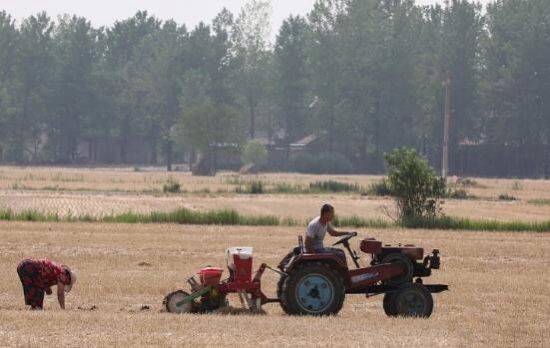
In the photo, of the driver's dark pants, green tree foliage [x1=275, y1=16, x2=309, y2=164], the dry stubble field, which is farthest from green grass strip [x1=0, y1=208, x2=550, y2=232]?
green tree foliage [x1=275, y1=16, x2=309, y2=164]

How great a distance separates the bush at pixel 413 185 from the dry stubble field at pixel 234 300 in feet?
15.9

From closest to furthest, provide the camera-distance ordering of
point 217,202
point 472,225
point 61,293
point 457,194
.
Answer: point 61,293
point 472,225
point 217,202
point 457,194

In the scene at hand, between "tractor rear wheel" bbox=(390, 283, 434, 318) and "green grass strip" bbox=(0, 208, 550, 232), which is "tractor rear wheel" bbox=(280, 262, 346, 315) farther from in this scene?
"green grass strip" bbox=(0, 208, 550, 232)

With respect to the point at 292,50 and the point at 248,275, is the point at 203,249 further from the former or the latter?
the point at 292,50

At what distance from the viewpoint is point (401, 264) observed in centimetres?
2002

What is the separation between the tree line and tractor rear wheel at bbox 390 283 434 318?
104206 millimetres

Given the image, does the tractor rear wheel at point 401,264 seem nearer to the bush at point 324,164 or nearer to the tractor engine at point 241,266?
the tractor engine at point 241,266

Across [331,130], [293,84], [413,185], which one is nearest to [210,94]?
[293,84]

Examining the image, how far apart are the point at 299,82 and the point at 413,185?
320ft

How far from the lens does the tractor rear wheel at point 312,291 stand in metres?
19.5

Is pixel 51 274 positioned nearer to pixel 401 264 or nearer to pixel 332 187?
pixel 401 264

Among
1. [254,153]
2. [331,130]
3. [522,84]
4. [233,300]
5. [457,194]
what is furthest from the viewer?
[331,130]

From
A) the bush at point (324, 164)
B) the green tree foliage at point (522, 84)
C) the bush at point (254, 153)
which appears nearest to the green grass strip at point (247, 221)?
the green tree foliage at point (522, 84)

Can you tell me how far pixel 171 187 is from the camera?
74.2 meters
